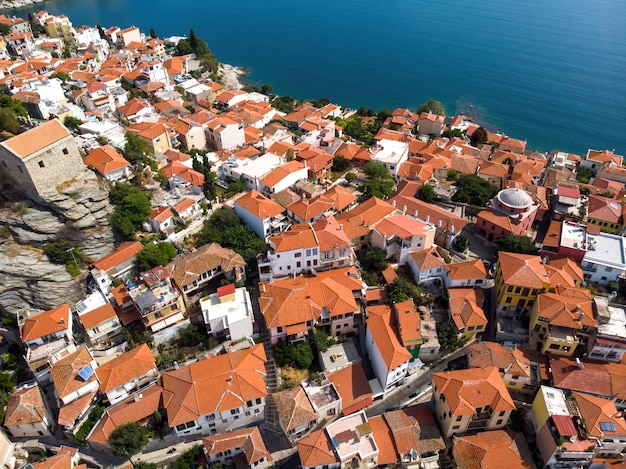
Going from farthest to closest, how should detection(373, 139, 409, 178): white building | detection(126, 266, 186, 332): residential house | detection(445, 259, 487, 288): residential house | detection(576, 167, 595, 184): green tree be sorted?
detection(576, 167, 595, 184): green tree < detection(373, 139, 409, 178): white building < detection(445, 259, 487, 288): residential house < detection(126, 266, 186, 332): residential house

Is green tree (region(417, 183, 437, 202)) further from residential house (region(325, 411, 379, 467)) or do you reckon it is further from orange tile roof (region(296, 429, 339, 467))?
orange tile roof (region(296, 429, 339, 467))

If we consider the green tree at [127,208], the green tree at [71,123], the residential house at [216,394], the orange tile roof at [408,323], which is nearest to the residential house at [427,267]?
the orange tile roof at [408,323]

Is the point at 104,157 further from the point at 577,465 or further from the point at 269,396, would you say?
the point at 577,465

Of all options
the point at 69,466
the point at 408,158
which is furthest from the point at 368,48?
the point at 69,466

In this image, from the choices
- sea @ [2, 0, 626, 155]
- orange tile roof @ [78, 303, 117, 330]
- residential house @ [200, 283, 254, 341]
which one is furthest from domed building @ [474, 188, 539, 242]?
sea @ [2, 0, 626, 155]

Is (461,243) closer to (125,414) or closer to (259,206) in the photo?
(259,206)

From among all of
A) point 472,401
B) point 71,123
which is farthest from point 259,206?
point 71,123

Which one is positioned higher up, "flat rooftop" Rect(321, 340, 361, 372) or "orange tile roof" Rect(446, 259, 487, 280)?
"orange tile roof" Rect(446, 259, 487, 280)
